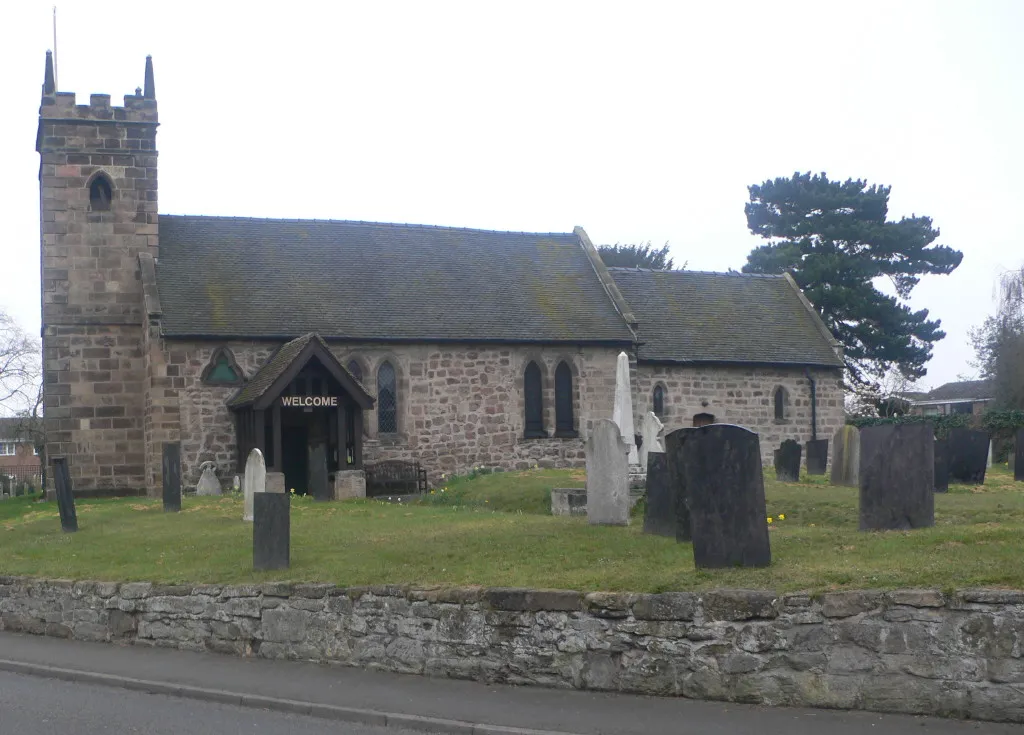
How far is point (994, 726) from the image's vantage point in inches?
367

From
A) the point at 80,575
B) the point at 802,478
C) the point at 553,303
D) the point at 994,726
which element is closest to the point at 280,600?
the point at 80,575

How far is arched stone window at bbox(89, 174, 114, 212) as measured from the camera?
114ft

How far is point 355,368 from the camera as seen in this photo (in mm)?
34062

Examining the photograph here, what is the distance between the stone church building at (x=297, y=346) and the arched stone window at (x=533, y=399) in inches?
3.5

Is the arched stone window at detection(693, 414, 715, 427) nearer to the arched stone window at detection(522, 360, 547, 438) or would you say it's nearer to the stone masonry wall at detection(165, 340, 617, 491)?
the stone masonry wall at detection(165, 340, 617, 491)

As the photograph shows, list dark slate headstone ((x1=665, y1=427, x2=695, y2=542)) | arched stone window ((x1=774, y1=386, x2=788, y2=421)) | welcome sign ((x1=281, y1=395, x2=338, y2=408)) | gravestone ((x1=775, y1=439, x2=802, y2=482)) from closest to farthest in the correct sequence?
dark slate headstone ((x1=665, y1=427, x2=695, y2=542)), gravestone ((x1=775, y1=439, x2=802, y2=482)), welcome sign ((x1=281, y1=395, x2=338, y2=408)), arched stone window ((x1=774, y1=386, x2=788, y2=421))

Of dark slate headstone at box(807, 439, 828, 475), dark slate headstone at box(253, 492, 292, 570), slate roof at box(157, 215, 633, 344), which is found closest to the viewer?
dark slate headstone at box(253, 492, 292, 570)

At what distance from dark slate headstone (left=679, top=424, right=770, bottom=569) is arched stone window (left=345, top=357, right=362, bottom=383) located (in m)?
22.7

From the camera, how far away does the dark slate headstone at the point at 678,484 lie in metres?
14.4

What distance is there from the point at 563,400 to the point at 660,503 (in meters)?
20.2

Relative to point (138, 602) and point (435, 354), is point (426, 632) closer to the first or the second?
point (138, 602)

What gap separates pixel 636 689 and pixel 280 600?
4.50 metres

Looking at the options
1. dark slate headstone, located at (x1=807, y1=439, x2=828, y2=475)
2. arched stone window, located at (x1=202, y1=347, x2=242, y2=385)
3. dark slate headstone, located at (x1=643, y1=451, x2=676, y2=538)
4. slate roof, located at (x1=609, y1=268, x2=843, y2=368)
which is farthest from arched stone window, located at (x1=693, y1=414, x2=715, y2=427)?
dark slate headstone, located at (x1=643, y1=451, x2=676, y2=538)

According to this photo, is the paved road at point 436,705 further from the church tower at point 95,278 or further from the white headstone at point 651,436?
the church tower at point 95,278
